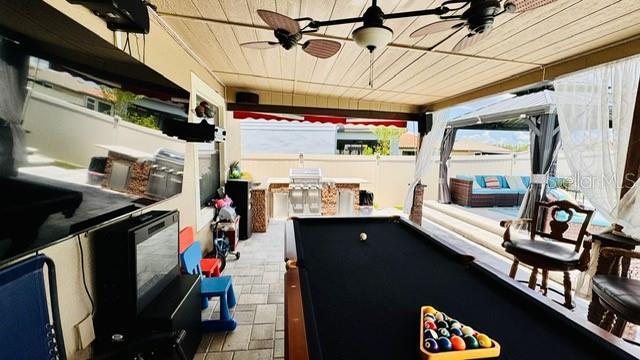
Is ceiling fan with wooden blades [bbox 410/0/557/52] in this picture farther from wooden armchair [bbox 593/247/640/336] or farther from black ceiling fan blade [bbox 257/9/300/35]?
wooden armchair [bbox 593/247/640/336]

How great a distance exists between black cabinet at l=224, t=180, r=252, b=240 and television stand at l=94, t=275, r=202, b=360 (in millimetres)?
2293

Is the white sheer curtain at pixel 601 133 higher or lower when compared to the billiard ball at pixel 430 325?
higher

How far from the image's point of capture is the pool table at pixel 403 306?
0.95 m

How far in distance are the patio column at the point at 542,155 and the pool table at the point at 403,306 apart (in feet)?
11.8

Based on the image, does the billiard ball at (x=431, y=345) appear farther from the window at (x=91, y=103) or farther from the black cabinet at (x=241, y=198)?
the black cabinet at (x=241, y=198)

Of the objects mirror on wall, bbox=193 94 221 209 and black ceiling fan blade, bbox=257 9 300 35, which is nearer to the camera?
black ceiling fan blade, bbox=257 9 300 35

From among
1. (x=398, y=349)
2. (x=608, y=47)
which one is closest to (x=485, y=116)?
(x=608, y=47)

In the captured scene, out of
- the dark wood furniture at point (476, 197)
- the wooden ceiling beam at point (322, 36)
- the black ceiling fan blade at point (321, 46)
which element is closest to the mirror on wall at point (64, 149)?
the wooden ceiling beam at point (322, 36)

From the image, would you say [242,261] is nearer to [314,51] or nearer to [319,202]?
[319,202]

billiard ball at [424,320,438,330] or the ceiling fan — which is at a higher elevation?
the ceiling fan

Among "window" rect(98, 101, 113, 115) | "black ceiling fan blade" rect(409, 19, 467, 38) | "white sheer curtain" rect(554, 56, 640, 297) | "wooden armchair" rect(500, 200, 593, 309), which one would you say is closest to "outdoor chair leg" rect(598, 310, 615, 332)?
"wooden armchair" rect(500, 200, 593, 309)

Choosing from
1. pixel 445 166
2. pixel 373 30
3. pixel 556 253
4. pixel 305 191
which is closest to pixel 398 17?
pixel 373 30

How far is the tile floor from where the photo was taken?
1911mm

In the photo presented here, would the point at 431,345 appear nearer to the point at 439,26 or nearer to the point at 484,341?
the point at 484,341
